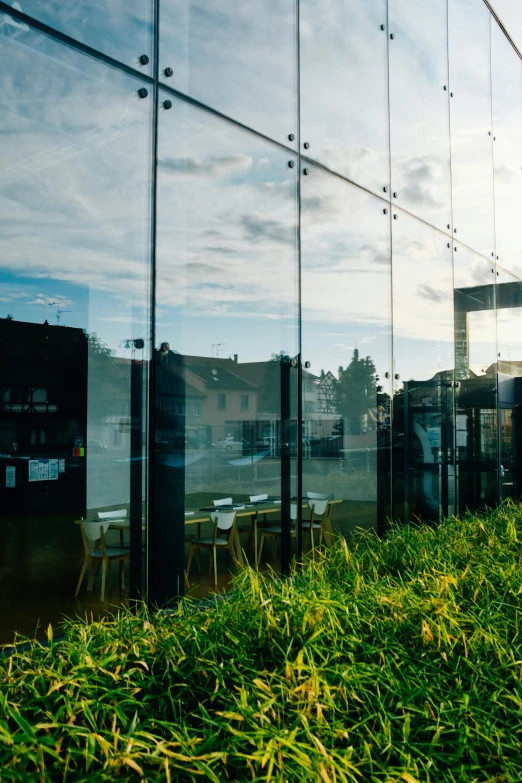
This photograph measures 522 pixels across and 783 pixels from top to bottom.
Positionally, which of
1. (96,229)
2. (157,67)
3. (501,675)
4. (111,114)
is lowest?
(501,675)

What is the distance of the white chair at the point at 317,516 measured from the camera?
24.9 feet

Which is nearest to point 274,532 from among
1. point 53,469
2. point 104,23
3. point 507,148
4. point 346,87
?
point 53,469

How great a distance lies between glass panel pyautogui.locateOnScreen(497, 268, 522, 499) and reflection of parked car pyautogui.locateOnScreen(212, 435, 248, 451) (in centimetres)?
686

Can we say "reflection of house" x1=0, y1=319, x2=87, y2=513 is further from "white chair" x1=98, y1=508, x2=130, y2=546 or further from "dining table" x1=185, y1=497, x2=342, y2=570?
"dining table" x1=185, y1=497, x2=342, y2=570

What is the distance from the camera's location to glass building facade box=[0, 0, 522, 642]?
16.9 ft

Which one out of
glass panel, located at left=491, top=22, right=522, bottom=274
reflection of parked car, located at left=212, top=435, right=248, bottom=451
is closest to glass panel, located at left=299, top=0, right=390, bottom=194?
reflection of parked car, located at left=212, top=435, right=248, bottom=451

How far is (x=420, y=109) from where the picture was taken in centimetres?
1005

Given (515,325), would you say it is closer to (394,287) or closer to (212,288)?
(394,287)

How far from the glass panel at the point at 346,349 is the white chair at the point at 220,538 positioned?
117 cm

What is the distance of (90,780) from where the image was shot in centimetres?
229

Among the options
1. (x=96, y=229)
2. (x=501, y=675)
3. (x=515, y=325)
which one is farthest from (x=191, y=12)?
(x=515, y=325)

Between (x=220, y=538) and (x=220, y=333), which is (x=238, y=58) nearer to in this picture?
(x=220, y=333)

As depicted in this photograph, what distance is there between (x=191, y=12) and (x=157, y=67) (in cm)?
74

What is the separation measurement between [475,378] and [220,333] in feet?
20.2
